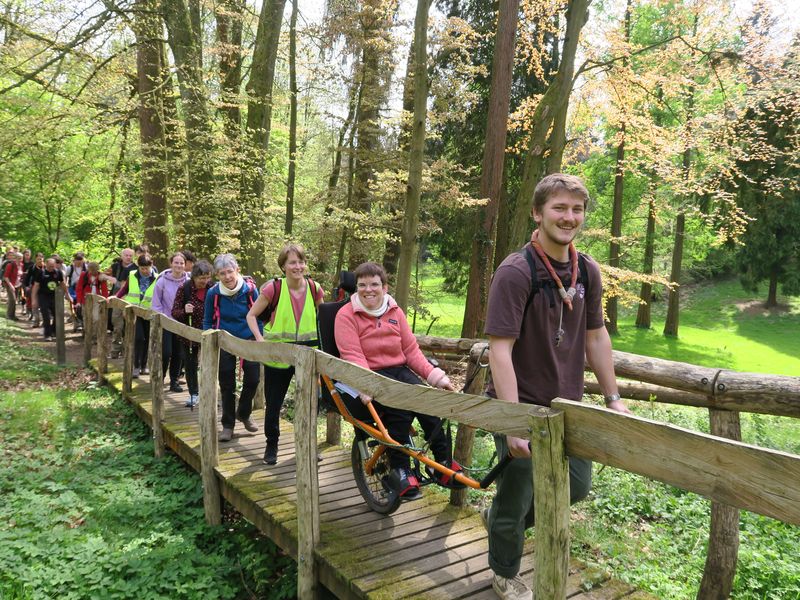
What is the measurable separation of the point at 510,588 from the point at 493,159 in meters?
9.26

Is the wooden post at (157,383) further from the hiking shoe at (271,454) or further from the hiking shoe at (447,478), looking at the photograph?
the hiking shoe at (447,478)

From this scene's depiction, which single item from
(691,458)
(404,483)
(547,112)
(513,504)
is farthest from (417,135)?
(691,458)

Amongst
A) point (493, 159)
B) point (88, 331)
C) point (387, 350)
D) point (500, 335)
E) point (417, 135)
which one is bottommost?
point (88, 331)

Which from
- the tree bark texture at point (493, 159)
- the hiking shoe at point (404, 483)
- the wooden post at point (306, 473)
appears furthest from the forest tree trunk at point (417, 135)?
the hiking shoe at point (404, 483)

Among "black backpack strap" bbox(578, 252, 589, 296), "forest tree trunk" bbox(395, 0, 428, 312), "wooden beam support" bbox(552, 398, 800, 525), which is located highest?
"forest tree trunk" bbox(395, 0, 428, 312)

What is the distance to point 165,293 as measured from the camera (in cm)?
779

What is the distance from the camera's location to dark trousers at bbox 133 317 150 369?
29.7 feet

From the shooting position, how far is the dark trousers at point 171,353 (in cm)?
775

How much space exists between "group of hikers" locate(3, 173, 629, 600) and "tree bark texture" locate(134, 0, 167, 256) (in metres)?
6.78

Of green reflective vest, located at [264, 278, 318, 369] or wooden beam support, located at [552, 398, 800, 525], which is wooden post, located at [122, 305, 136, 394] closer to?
green reflective vest, located at [264, 278, 318, 369]

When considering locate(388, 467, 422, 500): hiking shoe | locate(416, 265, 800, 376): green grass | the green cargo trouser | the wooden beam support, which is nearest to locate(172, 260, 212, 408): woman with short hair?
locate(388, 467, 422, 500): hiking shoe

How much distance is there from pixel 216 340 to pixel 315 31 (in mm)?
10094

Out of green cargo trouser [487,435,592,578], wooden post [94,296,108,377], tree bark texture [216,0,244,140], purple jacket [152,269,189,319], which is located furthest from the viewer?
tree bark texture [216,0,244,140]

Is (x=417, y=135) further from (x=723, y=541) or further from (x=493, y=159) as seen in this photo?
(x=723, y=541)
